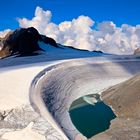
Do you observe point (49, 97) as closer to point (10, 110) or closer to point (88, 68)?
point (10, 110)

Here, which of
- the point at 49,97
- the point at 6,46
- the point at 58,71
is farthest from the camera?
the point at 6,46

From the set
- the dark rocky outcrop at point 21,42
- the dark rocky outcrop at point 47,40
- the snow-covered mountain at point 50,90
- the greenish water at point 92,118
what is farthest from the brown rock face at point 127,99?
→ the dark rocky outcrop at point 47,40

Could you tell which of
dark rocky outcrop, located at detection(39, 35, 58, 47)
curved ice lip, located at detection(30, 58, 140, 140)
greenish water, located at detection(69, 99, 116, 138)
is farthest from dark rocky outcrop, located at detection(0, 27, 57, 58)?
greenish water, located at detection(69, 99, 116, 138)

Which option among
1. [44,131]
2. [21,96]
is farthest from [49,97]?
[44,131]

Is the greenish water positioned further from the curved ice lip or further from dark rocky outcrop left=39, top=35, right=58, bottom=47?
dark rocky outcrop left=39, top=35, right=58, bottom=47

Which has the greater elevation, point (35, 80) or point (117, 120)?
point (35, 80)

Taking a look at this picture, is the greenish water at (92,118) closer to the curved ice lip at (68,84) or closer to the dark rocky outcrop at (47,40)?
the curved ice lip at (68,84)
